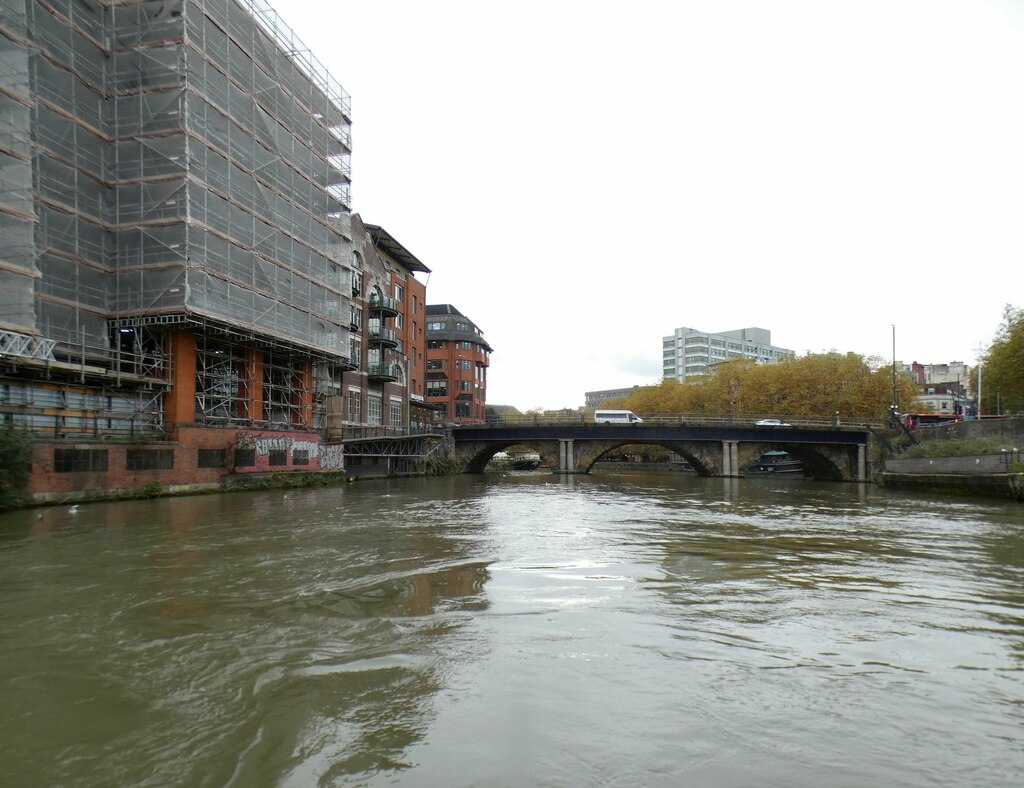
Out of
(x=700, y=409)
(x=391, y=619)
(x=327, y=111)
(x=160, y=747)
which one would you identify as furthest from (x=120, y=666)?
(x=700, y=409)

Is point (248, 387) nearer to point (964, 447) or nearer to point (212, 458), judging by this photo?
point (212, 458)

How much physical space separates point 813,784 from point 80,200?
116 ft

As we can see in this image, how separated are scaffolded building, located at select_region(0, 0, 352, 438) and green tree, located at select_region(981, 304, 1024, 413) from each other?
51.3 metres

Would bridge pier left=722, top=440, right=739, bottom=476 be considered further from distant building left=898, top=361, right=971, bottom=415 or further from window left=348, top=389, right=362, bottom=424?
Answer: distant building left=898, top=361, right=971, bottom=415

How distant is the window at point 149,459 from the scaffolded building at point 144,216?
123 centimetres

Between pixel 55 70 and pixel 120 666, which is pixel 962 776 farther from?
pixel 55 70

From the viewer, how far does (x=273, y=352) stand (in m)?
40.0

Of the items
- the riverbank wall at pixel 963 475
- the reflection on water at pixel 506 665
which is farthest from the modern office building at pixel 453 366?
the reflection on water at pixel 506 665

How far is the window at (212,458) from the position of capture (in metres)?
32.0

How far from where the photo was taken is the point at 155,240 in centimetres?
3119

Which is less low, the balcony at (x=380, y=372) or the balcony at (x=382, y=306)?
the balcony at (x=382, y=306)

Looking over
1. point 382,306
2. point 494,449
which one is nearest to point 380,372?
point 382,306

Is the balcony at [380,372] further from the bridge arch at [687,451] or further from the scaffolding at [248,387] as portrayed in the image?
the bridge arch at [687,451]

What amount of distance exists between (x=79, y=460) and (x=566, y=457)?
1683 inches
